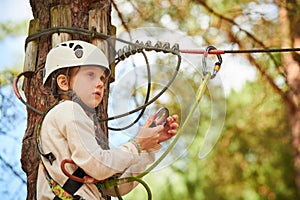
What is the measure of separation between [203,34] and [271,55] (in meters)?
0.52

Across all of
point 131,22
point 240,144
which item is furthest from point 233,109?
point 131,22

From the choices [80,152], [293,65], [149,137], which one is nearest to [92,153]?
[80,152]

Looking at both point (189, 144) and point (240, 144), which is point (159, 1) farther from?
point (189, 144)

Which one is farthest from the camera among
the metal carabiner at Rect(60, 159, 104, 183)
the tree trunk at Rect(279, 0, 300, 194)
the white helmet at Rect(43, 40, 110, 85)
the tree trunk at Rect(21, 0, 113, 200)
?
the tree trunk at Rect(279, 0, 300, 194)

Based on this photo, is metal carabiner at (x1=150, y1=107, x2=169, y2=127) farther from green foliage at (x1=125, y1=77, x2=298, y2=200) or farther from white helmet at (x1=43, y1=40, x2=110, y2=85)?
green foliage at (x1=125, y1=77, x2=298, y2=200)

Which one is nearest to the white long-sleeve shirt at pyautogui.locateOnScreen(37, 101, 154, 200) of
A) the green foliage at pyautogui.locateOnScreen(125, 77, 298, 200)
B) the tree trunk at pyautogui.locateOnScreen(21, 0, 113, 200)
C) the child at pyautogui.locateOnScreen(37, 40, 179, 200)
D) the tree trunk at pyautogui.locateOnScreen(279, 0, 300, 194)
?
the child at pyautogui.locateOnScreen(37, 40, 179, 200)

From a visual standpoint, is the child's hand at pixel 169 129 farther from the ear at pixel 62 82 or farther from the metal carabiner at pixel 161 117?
the ear at pixel 62 82

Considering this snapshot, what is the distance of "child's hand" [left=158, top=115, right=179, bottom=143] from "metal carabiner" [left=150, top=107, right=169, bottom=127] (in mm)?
12

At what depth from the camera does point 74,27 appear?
1.80m

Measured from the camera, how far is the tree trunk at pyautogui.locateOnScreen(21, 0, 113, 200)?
68.7 inches

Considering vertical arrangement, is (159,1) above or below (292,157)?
above

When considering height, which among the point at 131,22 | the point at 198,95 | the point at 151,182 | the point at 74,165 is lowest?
the point at 151,182

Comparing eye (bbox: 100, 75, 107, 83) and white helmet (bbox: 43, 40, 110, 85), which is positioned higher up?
white helmet (bbox: 43, 40, 110, 85)

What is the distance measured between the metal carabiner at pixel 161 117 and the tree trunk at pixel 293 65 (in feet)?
10.6
